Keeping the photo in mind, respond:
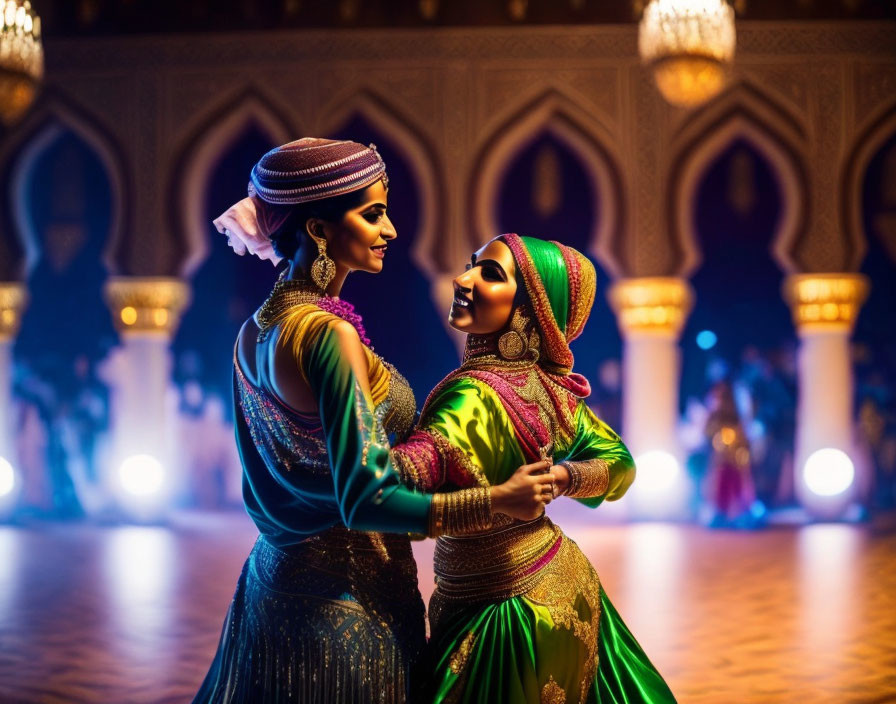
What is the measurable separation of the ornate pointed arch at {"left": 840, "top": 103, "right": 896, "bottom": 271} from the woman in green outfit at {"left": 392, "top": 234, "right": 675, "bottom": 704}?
7242 millimetres

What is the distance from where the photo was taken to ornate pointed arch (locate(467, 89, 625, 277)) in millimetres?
9078

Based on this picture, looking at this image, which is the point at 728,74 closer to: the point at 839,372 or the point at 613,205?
the point at 613,205

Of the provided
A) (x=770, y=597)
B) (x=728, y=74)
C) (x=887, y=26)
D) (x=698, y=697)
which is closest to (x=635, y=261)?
(x=728, y=74)

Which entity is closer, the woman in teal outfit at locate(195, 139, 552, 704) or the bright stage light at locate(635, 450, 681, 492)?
the woman in teal outfit at locate(195, 139, 552, 704)

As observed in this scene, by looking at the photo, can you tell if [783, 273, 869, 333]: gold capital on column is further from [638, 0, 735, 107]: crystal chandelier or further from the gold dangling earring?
the gold dangling earring

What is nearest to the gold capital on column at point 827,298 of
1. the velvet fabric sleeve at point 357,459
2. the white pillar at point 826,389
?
the white pillar at point 826,389

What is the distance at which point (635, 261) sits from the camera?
9.02 meters

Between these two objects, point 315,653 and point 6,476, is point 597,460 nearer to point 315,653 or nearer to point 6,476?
point 315,653

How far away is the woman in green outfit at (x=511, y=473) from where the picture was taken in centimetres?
217

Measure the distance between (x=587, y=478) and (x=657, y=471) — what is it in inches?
268

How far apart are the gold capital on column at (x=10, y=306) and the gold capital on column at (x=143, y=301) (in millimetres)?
884

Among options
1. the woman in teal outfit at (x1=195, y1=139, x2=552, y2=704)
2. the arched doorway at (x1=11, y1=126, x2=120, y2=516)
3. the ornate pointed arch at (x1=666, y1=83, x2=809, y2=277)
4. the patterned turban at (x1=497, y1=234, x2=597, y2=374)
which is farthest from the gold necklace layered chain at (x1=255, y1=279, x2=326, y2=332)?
the arched doorway at (x1=11, y1=126, x2=120, y2=516)

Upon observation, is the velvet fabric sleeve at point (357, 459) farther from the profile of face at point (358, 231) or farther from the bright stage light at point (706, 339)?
the bright stage light at point (706, 339)

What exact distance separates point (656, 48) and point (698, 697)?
466 cm
